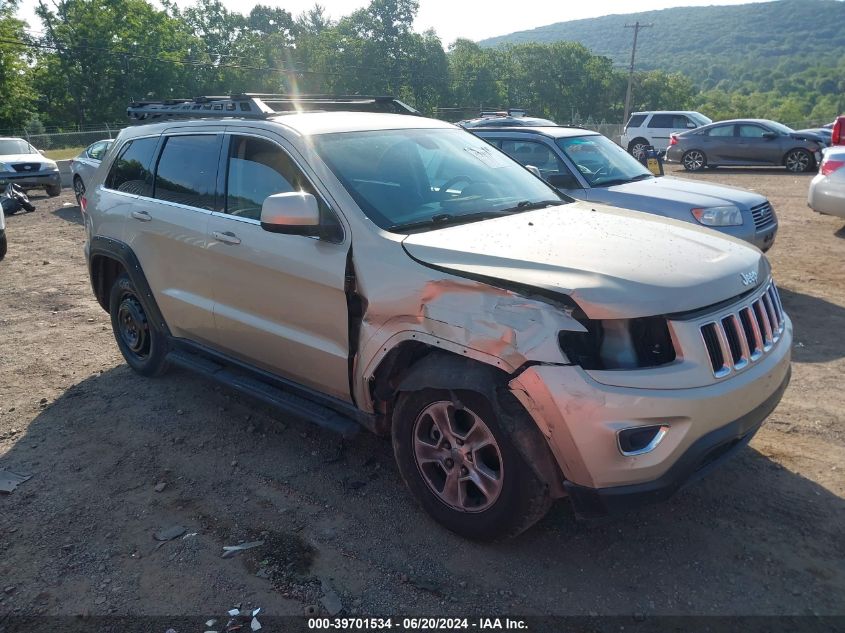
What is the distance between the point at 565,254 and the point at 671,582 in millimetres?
1484

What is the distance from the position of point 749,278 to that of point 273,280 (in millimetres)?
2422

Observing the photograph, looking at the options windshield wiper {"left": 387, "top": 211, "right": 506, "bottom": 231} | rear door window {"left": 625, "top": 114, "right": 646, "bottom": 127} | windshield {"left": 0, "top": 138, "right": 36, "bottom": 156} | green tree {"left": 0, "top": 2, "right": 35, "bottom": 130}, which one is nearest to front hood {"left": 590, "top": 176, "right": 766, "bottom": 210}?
windshield wiper {"left": 387, "top": 211, "right": 506, "bottom": 231}

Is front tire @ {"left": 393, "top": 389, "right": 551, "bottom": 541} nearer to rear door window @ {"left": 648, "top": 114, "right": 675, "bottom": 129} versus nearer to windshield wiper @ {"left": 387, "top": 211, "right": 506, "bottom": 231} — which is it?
windshield wiper @ {"left": 387, "top": 211, "right": 506, "bottom": 231}

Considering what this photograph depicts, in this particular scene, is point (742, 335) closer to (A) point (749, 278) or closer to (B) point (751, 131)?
(A) point (749, 278)

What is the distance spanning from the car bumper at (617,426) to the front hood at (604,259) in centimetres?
31

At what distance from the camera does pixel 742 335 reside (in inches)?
115

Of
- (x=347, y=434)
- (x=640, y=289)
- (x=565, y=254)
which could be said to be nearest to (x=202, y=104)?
(x=347, y=434)

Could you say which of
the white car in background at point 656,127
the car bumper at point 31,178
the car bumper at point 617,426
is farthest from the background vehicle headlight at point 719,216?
the car bumper at point 31,178

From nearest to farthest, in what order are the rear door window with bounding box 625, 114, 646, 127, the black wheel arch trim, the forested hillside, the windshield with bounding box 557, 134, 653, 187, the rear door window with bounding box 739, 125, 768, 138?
the black wheel arch trim < the windshield with bounding box 557, 134, 653, 187 < the rear door window with bounding box 739, 125, 768, 138 < the rear door window with bounding box 625, 114, 646, 127 < the forested hillside

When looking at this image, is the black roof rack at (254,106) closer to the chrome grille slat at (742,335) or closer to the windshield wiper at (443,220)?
the windshield wiper at (443,220)

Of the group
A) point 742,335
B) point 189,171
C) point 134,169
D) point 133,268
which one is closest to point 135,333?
point 133,268

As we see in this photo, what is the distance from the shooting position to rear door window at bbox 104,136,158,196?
4.95 meters

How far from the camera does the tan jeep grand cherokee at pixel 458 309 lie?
2.68 metres

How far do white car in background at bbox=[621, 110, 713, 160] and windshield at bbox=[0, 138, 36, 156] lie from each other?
18975 mm
